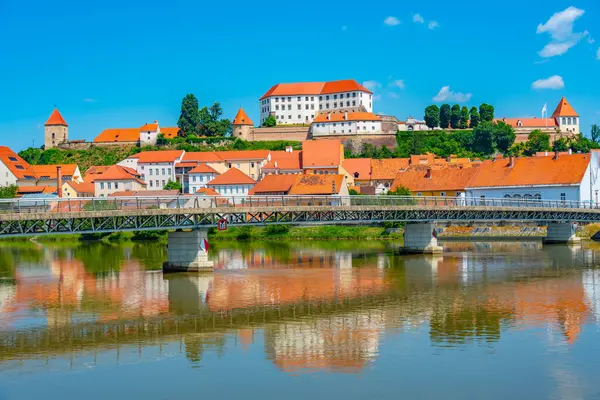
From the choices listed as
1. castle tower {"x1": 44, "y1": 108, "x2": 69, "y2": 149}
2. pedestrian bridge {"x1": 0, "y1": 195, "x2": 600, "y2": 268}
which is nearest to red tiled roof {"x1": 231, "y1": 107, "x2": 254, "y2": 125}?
castle tower {"x1": 44, "y1": 108, "x2": 69, "y2": 149}

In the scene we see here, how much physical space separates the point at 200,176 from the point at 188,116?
34.0m

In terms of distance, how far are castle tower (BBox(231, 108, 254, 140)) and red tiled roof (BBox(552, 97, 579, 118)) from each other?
55.6 metres

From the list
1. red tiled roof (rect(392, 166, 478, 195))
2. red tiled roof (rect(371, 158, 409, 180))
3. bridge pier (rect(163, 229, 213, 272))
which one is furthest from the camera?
red tiled roof (rect(371, 158, 409, 180))

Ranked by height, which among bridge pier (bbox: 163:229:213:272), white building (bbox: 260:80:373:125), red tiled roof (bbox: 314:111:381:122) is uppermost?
white building (bbox: 260:80:373:125)

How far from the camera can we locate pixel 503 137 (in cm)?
12050

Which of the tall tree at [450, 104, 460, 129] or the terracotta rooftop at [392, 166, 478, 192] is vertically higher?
the tall tree at [450, 104, 460, 129]

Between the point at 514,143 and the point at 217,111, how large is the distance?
51.0m

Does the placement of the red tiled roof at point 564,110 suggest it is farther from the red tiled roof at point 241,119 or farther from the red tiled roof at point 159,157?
the red tiled roof at point 159,157

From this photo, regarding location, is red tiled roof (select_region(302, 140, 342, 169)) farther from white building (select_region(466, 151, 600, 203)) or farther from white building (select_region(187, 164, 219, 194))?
white building (select_region(466, 151, 600, 203))

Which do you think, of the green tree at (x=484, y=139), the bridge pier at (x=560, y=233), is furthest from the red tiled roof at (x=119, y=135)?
the bridge pier at (x=560, y=233)

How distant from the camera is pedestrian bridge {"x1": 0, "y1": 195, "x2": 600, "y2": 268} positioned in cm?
3531

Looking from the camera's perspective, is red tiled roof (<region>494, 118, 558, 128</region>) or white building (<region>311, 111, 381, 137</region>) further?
red tiled roof (<region>494, 118, 558, 128</region>)

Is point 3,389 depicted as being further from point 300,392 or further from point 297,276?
point 297,276

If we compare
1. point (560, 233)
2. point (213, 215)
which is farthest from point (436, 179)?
point (213, 215)
